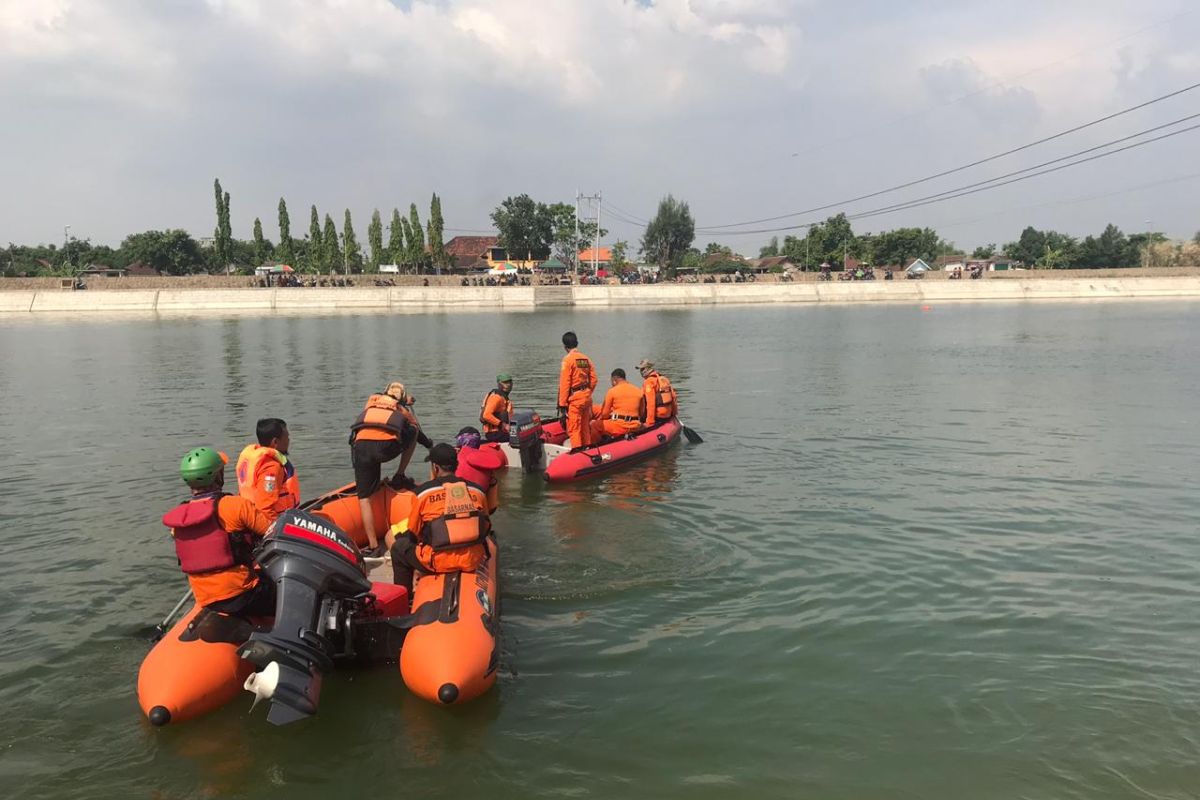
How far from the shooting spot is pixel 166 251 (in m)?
85.3

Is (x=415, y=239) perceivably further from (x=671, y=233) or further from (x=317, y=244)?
(x=671, y=233)

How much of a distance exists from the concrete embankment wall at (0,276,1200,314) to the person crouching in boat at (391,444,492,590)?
55.5 m

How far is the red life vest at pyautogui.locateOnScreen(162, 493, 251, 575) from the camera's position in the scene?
199 inches

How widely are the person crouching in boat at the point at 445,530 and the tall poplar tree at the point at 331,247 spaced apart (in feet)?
263

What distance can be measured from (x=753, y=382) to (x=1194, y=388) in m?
10.7

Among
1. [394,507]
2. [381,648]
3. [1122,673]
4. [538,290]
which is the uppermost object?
[538,290]

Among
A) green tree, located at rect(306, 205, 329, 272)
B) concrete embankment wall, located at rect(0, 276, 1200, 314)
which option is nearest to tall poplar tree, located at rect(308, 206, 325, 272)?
green tree, located at rect(306, 205, 329, 272)

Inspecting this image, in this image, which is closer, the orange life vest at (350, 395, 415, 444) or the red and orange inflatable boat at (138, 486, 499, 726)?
the red and orange inflatable boat at (138, 486, 499, 726)

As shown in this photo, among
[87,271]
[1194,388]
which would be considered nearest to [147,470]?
[1194,388]

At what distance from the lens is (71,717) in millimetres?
5520

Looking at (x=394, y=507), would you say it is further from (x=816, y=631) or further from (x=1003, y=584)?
(x=1003, y=584)

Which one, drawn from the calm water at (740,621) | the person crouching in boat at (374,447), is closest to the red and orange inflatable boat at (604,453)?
the calm water at (740,621)

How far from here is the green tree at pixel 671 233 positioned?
358ft

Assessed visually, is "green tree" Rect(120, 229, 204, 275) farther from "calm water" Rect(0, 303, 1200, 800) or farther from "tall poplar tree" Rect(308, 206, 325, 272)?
"calm water" Rect(0, 303, 1200, 800)
